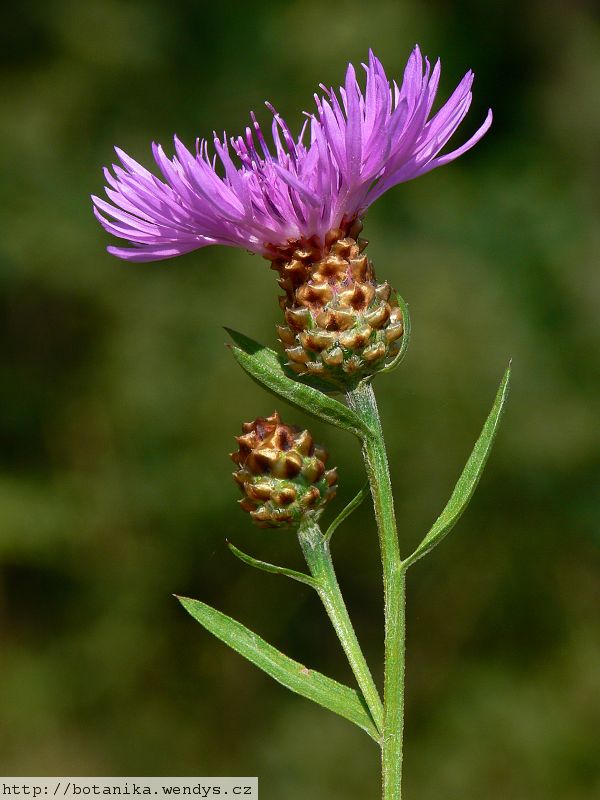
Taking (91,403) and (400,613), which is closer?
(400,613)

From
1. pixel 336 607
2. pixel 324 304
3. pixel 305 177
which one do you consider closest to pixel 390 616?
pixel 336 607

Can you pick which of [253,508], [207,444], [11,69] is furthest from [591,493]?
[11,69]

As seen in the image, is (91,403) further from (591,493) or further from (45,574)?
(591,493)

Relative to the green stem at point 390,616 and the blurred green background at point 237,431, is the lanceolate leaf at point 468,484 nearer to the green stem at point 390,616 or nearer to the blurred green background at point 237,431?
the green stem at point 390,616

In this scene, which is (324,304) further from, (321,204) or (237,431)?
(237,431)

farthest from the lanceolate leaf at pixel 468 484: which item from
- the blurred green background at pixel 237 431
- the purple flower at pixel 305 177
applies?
the blurred green background at pixel 237 431

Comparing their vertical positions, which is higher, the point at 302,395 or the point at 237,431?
the point at 302,395
